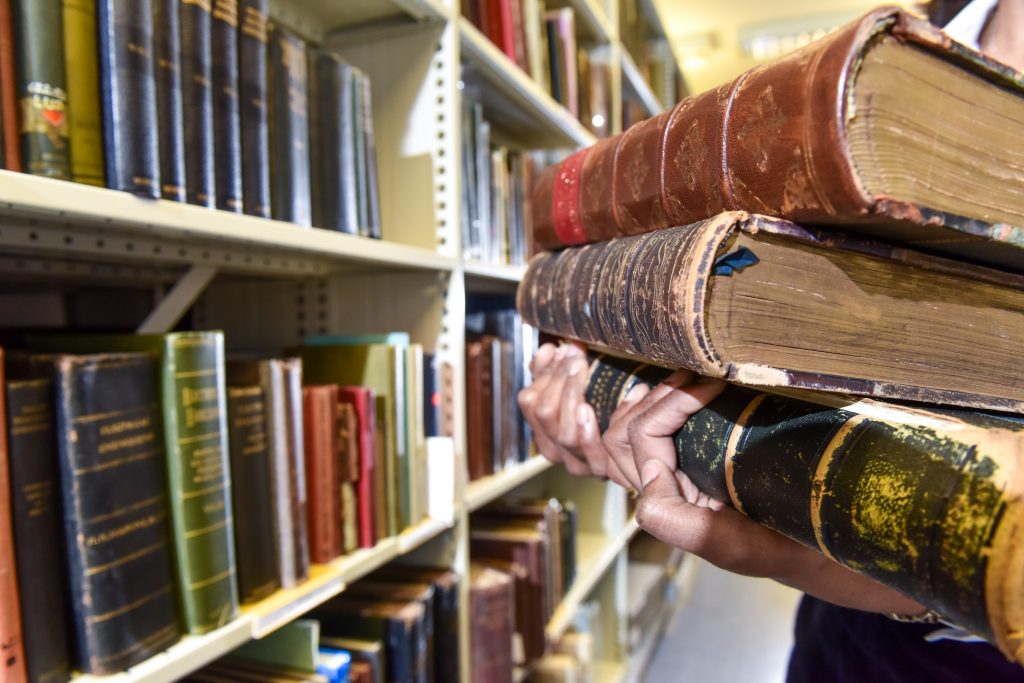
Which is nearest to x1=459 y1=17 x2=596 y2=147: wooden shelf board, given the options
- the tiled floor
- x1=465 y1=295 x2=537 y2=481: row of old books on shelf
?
x1=465 y1=295 x2=537 y2=481: row of old books on shelf

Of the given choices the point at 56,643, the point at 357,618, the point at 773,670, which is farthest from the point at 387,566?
the point at 773,670

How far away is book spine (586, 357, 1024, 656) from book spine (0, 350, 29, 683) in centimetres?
46

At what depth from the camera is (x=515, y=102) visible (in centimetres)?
126

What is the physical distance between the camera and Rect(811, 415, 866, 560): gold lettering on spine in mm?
320

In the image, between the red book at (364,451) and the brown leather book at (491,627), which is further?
the brown leather book at (491,627)

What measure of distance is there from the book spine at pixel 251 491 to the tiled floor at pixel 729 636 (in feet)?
5.47

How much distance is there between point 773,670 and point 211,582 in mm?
2033

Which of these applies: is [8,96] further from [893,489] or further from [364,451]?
[893,489]

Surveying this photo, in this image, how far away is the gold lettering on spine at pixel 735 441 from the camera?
0.40 meters

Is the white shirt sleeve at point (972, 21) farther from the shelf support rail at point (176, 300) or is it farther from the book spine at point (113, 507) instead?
the shelf support rail at point (176, 300)

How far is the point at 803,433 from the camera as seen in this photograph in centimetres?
35

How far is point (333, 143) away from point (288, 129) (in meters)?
0.08

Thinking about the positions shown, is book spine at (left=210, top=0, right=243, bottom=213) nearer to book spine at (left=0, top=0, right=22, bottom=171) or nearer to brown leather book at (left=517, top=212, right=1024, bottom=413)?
book spine at (left=0, top=0, right=22, bottom=171)

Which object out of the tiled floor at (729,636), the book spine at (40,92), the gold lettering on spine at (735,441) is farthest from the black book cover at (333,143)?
the tiled floor at (729,636)
